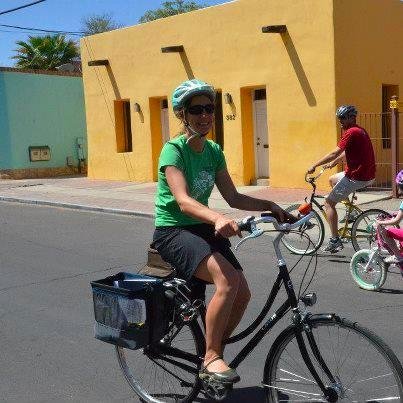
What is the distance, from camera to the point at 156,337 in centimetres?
365

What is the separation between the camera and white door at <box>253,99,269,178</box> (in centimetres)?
1656

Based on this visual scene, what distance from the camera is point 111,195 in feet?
53.3

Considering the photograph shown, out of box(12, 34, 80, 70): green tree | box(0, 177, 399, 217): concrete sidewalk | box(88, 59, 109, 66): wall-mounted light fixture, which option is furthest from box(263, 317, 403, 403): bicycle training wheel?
box(12, 34, 80, 70): green tree

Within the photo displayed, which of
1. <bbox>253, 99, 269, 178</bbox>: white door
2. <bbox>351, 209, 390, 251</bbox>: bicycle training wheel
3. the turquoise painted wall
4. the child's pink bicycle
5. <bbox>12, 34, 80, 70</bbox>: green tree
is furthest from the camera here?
<bbox>12, 34, 80, 70</bbox>: green tree

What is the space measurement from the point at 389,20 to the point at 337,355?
14299 mm

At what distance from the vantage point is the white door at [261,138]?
16.6 meters

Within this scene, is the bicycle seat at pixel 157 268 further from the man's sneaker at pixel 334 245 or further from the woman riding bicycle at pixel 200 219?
the man's sneaker at pixel 334 245

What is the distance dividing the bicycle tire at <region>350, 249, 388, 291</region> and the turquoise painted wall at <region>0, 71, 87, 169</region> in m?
17.3

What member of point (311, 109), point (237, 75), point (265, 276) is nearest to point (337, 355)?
point (265, 276)

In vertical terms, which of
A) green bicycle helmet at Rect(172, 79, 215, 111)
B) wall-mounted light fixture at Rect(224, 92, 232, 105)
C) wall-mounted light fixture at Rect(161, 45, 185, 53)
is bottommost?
green bicycle helmet at Rect(172, 79, 215, 111)

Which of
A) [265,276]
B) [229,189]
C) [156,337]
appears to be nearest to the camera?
[156,337]

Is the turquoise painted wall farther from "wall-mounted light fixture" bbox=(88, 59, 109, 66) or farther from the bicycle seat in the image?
the bicycle seat

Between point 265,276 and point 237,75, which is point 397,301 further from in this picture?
point 237,75

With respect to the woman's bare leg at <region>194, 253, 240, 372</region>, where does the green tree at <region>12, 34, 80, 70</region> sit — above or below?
above
